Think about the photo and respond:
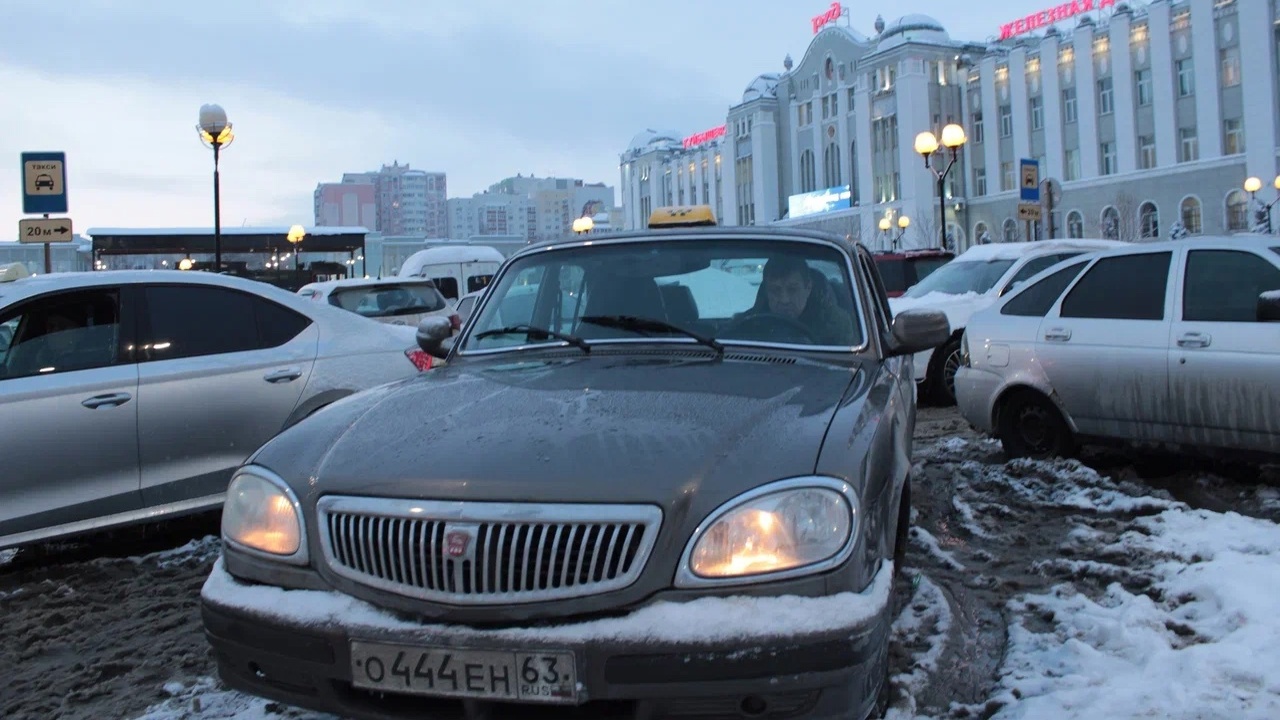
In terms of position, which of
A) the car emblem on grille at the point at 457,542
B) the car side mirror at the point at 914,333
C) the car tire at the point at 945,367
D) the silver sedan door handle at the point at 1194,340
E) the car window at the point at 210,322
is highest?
the car window at the point at 210,322

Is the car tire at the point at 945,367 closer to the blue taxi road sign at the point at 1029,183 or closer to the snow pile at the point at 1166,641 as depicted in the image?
the snow pile at the point at 1166,641

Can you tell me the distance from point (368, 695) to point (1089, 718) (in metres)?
2.07

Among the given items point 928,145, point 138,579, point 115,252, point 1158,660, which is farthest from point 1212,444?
point 115,252

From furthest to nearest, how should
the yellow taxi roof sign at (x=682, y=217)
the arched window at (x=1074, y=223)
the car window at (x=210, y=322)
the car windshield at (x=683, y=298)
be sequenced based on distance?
the arched window at (x=1074, y=223) < the yellow taxi roof sign at (x=682, y=217) < the car window at (x=210, y=322) < the car windshield at (x=683, y=298)

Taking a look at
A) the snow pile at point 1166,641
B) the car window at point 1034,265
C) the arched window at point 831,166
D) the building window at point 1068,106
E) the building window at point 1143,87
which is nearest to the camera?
the snow pile at point 1166,641

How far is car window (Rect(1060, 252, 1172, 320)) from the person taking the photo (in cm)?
649

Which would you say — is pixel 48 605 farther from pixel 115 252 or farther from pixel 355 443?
pixel 115 252

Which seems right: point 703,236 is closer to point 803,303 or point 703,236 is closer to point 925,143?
point 803,303

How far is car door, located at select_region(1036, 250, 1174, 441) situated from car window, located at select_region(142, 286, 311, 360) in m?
4.69

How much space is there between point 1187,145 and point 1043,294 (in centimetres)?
5285

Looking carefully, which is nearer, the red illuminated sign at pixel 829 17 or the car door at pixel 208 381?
the car door at pixel 208 381

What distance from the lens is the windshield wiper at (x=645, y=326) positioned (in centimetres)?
376

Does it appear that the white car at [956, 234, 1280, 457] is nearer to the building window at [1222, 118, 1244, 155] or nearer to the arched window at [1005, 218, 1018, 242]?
the building window at [1222, 118, 1244, 155]

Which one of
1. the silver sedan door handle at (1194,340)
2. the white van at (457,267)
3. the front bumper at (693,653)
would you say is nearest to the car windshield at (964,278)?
Result: the silver sedan door handle at (1194,340)
